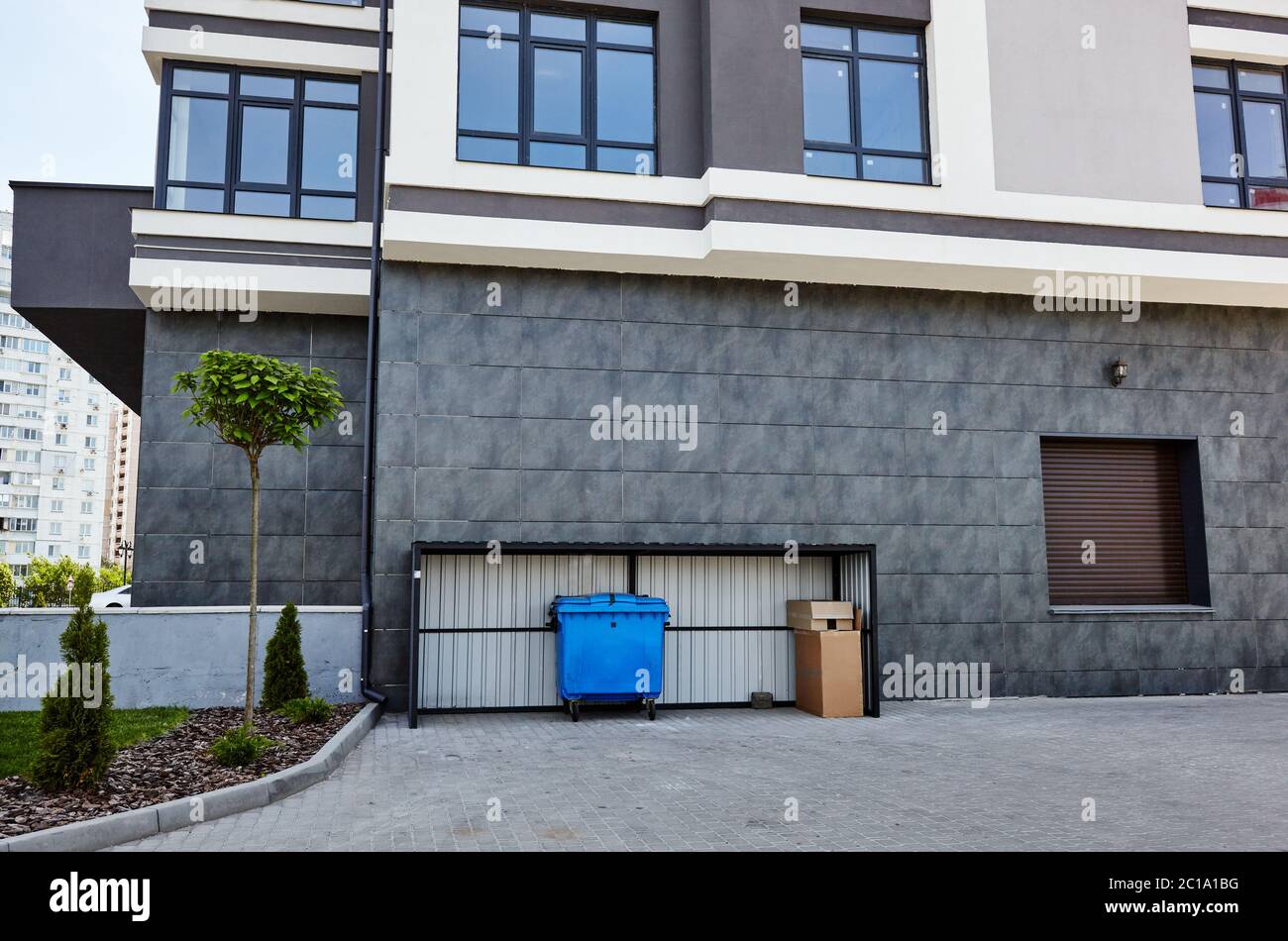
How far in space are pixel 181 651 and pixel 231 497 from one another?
3.29 metres

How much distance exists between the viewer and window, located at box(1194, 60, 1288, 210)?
45.8ft

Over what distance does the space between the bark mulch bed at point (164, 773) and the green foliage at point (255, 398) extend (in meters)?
2.58

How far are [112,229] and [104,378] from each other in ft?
21.0

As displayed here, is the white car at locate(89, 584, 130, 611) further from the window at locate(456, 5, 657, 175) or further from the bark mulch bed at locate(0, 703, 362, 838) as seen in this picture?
the window at locate(456, 5, 657, 175)

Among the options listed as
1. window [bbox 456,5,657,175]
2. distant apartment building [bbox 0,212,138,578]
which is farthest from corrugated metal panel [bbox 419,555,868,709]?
distant apartment building [bbox 0,212,138,578]

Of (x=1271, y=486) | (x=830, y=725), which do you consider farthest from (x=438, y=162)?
(x=1271, y=486)

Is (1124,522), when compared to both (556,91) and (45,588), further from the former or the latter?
(45,588)

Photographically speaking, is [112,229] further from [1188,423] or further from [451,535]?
[1188,423]

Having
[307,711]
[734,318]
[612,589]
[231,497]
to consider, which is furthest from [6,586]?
[734,318]

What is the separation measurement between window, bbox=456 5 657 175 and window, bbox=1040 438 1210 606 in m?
7.17

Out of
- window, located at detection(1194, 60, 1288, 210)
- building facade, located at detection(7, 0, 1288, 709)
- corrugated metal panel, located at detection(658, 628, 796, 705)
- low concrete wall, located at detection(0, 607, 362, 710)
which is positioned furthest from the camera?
window, located at detection(1194, 60, 1288, 210)

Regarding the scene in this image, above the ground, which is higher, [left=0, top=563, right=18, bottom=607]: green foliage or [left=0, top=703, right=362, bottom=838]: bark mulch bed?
[left=0, top=563, right=18, bottom=607]: green foliage

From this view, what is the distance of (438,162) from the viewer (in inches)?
443

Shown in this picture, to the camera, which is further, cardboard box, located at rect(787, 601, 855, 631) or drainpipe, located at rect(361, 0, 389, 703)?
drainpipe, located at rect(361, 0, 389, 703)
